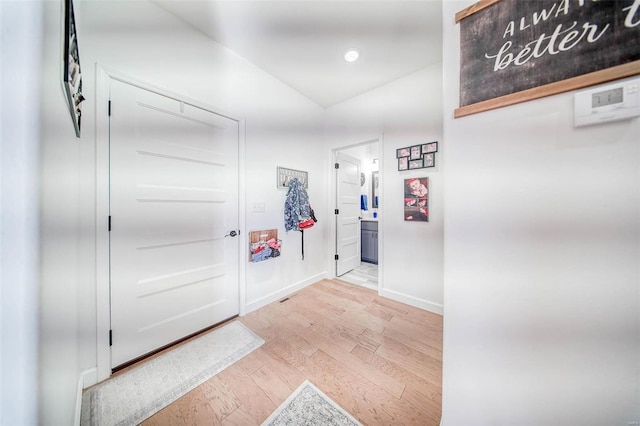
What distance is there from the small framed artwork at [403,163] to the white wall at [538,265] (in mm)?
1553

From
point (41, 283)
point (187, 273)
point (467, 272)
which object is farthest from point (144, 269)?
point (467, 272)

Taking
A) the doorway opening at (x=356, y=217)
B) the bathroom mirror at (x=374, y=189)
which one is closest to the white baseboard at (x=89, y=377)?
the doorway opening at (x=356, y=217)

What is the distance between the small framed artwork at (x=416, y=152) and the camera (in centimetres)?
228

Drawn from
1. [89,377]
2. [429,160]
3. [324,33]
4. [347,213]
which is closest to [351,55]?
[324,33]

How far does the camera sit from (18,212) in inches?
15.0

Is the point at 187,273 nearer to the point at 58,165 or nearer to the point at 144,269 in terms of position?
the point at 144,269

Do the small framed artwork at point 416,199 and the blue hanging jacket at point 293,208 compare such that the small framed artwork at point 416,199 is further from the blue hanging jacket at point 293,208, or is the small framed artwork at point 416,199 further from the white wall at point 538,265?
the white wall at point 538,265

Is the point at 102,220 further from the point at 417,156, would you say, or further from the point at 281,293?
the point at 417,156

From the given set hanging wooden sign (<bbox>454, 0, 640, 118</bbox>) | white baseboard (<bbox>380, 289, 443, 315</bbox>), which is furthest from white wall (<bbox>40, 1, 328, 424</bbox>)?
hanging wooden sign (<bbox>454, 0, 640, 118</bbox>)

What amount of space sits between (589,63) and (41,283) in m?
1.59

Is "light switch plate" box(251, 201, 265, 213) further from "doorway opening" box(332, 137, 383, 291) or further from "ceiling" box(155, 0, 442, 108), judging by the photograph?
"ceiling" box(155, 0, 442, 108)

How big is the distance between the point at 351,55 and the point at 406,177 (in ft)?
4.70

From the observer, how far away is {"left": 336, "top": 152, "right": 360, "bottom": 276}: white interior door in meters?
3.20

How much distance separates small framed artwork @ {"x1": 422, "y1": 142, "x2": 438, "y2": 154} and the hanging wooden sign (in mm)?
1495
